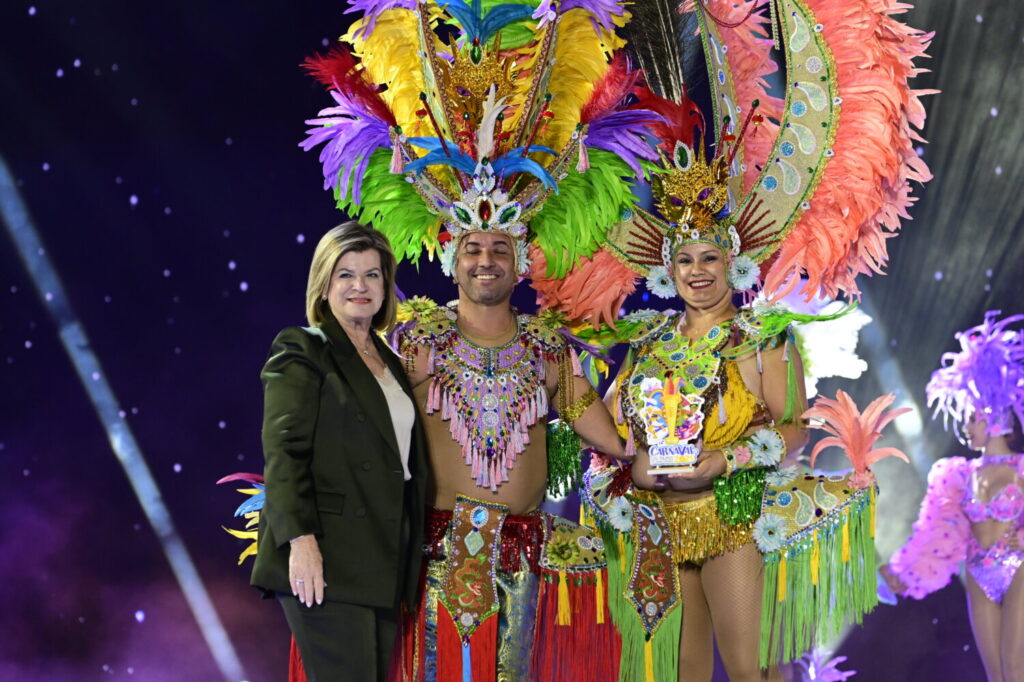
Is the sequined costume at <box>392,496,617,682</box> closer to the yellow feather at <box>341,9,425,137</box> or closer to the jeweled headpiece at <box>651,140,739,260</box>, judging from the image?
the jeweled headpiece at <box>651,140,739,260</box>

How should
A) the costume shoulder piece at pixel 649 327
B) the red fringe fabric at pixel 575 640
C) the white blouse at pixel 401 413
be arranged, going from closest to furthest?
the white blouse at pixel 401 413
the red fringe fabric at pixel 575 640
the costume shoulder piece at pixel 649 327

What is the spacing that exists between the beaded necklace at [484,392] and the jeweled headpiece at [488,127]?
0.27 meters

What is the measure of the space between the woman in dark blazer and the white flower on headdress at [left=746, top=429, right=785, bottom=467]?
1.03 metres

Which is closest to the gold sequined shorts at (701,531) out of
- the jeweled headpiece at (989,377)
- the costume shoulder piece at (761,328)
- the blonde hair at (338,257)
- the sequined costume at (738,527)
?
the sequined costume at (738,527)

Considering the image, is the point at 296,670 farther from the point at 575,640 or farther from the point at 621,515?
the point at 621,515

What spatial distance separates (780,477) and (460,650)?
1104mm

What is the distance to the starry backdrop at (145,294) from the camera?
4965 millimetres

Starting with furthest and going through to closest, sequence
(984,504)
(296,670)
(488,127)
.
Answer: (984,504)
(488,127)
(296,670)

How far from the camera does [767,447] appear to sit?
346cm

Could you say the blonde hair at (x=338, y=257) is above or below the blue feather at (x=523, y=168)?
below

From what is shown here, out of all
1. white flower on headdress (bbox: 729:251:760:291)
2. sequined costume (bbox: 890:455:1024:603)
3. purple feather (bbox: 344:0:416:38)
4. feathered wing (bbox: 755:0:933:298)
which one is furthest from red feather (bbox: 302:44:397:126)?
sequined costume (bbox: 890:455:1024:603)

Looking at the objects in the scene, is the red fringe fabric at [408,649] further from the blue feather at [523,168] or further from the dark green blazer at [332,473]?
the blue feather at [523,168]

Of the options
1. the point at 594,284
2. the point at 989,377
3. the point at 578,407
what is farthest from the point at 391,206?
the point at 989,377

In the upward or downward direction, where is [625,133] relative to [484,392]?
upward
